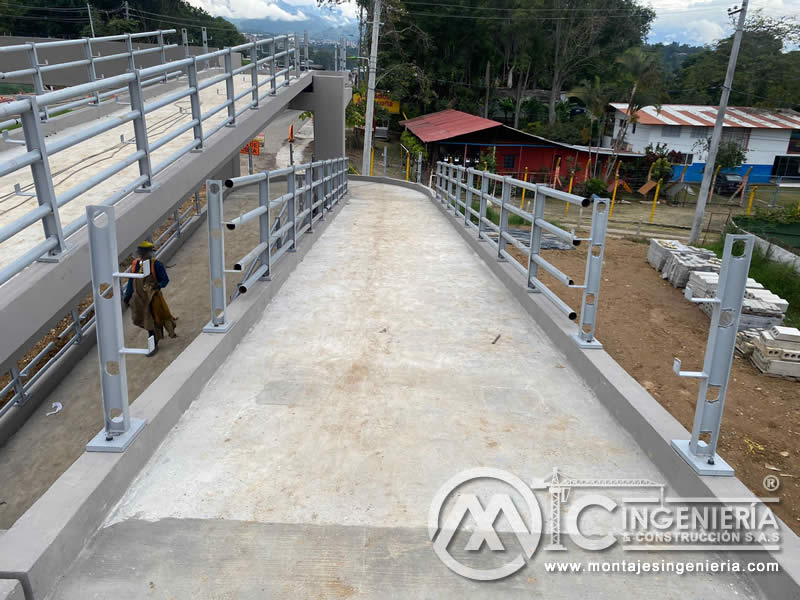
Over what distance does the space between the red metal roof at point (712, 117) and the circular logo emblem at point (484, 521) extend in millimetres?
46783

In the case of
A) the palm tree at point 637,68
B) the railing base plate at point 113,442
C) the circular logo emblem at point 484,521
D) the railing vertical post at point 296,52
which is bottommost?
the circular logo emblem at point 484,521

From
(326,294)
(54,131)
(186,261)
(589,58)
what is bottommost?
(186,261)

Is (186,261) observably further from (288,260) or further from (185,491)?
(185,491)

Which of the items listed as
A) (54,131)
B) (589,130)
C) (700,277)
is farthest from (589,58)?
(54,131)

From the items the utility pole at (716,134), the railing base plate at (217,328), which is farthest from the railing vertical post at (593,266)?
the utility pole at (716,134)

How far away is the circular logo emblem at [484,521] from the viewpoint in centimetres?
255

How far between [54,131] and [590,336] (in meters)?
8.93

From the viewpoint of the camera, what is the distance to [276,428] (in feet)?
11.7

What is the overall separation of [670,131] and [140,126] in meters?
47.6

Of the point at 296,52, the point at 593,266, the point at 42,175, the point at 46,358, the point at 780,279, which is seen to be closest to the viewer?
the point at 42,175

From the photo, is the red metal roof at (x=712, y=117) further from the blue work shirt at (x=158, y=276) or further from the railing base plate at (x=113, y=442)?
the railing base plate at (x=113, y=442)

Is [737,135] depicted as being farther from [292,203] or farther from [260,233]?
[260,233]

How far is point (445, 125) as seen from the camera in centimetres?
3988

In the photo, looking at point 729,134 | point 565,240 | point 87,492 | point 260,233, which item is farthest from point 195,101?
point 729,134
